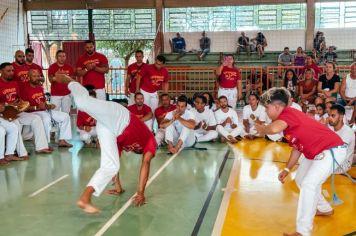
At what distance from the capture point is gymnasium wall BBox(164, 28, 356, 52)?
18.7m

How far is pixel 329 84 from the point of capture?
30.8 feet

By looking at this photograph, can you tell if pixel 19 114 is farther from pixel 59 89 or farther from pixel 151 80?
pixel 151 80

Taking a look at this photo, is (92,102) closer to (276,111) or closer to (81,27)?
(276,111)

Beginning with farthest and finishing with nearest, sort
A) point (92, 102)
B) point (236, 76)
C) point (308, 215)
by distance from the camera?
1. point (236, 76)
2. point (92, 102)
3. point (308, 215)

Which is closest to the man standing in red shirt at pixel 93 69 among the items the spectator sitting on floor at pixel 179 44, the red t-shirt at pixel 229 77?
the red t-shirt at pixel 229 77

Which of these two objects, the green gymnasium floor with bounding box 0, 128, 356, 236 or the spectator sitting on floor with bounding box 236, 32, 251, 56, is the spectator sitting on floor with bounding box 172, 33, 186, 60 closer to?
the spectator sitting on floor with bounding box 236, 32, 251, 56

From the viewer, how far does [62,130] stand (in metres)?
8.73

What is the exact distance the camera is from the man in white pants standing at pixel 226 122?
921 cm

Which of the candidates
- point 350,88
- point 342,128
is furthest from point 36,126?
point 350,88

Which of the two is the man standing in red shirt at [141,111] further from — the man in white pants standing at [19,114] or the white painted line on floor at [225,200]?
the white painted line on floor at [225,200]

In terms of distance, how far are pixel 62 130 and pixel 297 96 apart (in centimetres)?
580

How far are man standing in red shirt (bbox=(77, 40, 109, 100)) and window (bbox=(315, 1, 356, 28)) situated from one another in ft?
43.0

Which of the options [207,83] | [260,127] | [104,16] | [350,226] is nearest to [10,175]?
[260,127]

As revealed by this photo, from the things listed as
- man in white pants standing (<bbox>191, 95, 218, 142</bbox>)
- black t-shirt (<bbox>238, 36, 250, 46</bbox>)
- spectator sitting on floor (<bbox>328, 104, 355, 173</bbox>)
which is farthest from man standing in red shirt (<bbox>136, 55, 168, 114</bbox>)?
black t-shirt (<bbox>238, 36, 250, 46</bbox>)
